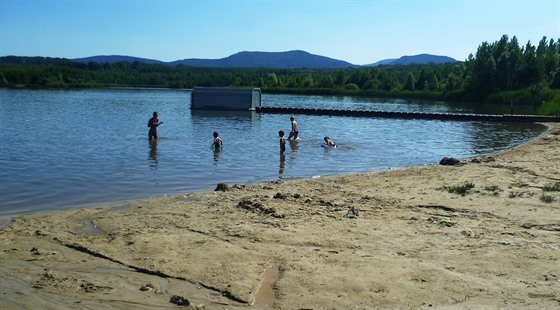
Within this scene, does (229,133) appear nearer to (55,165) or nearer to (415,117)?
(55,165)

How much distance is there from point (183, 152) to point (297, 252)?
1489cm

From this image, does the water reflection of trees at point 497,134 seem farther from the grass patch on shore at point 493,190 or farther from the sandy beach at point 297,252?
the sandy beach at point 297,252

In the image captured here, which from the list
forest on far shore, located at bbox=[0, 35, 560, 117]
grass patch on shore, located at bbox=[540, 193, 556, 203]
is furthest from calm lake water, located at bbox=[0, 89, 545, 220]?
forest on far shore, located at bbox=[0, 35, 560, 117]

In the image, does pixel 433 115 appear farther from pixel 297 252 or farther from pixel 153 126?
pixel 297 252

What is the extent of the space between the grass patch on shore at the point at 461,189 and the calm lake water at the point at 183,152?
17.8 feet

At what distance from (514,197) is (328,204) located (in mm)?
3739

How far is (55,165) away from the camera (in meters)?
17.8

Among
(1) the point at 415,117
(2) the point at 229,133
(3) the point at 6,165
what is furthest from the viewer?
(1) the point at 415,117

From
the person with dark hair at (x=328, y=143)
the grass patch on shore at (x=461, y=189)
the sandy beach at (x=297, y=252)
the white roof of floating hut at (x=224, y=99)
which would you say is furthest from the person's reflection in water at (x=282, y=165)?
the white roof of floating hut at (x=224, y=99)

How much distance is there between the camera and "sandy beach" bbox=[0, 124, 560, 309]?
6.31 metres

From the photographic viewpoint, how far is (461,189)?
11953 millimetres

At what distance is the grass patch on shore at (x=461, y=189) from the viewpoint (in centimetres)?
1178

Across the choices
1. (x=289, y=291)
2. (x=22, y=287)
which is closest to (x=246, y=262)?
(x=289, y=291)

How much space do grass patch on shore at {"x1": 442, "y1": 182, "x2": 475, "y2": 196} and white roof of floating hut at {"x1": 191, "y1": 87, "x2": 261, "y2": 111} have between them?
120 feet
